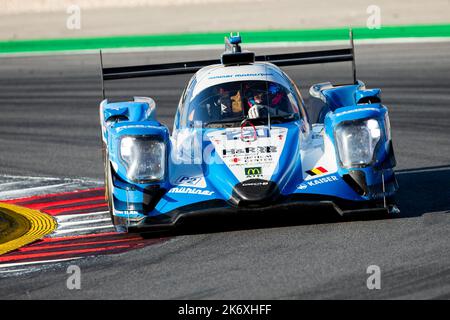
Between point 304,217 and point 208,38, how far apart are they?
691 inches

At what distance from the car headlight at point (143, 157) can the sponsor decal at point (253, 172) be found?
0.77 metres

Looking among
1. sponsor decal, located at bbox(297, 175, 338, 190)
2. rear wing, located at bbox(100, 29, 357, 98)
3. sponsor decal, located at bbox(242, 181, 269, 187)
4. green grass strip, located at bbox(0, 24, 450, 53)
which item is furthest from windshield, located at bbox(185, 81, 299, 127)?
green grass strip, located at bbox(0, 24, 450, 53)

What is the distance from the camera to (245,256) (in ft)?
29.2

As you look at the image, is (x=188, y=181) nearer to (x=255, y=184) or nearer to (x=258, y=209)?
(x=255, y=184)

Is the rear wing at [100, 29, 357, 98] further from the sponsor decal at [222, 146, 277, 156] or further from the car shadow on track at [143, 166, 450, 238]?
the sponsor decal at [222, 146, 277, 156]

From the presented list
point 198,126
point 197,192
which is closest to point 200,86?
point 198,126

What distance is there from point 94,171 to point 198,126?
125 inches

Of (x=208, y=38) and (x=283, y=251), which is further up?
(x=208, y=38)

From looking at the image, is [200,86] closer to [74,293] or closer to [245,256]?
[245,256]

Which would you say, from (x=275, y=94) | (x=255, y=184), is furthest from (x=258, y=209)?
(x=275, y=94)

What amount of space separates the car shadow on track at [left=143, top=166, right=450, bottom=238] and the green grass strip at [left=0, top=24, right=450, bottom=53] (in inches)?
561

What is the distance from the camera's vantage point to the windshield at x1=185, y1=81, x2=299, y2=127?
36.2 feet

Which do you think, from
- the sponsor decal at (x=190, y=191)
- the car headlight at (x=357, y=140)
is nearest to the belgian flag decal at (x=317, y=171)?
the car headlight at (x=357, y=140)

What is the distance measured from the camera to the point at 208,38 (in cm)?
2734
